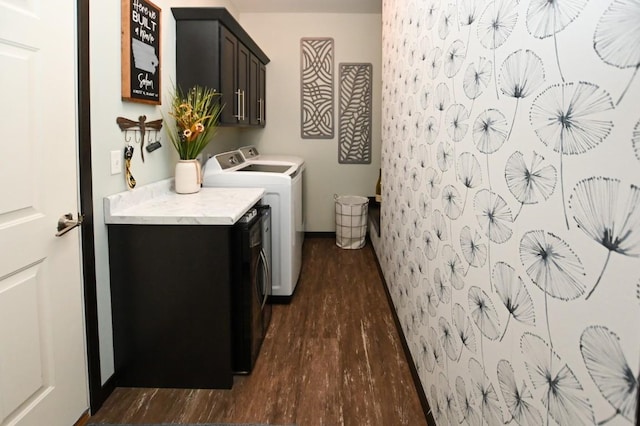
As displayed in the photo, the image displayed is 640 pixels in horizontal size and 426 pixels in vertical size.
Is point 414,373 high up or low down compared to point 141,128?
down

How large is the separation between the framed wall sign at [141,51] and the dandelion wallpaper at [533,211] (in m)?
1.42

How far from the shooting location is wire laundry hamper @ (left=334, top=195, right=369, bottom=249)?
514 centimetres

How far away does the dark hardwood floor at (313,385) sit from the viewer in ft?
6.98

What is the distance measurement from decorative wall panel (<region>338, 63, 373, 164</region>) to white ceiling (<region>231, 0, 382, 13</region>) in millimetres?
582

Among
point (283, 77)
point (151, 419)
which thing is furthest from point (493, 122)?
point (283, 77)

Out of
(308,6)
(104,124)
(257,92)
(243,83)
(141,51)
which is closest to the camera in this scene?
(104,124)

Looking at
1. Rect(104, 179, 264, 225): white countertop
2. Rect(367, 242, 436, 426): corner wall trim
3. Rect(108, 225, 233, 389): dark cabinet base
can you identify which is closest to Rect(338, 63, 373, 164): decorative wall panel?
Rect(367, 242, 436, 426): corner wall trim

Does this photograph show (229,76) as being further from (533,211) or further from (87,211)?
(533,211)

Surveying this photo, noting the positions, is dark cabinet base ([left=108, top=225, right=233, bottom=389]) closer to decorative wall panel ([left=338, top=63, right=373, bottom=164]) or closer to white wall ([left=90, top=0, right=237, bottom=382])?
white wall ([left=90, top=0, right=237, bottom=382])

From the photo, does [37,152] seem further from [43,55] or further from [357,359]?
[357,359]

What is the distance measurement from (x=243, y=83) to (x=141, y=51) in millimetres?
1517

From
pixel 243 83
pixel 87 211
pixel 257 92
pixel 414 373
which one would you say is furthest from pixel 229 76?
pixel 414 373

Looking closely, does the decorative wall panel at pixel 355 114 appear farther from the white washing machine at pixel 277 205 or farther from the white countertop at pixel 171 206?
the white countertop at pixel 171 206

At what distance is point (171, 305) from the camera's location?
2.32 metres
